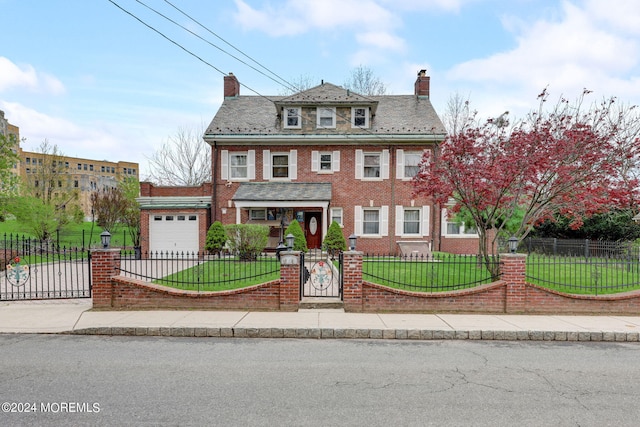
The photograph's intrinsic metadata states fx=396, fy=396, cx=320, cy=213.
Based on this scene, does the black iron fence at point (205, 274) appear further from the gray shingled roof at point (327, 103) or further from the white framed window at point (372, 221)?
the gray shingled roof at point (327, 103)

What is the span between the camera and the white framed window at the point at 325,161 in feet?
66.9

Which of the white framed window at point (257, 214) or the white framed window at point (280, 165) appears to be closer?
the white framed window at point (257, 214)

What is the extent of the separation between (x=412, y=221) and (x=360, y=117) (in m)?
6.09

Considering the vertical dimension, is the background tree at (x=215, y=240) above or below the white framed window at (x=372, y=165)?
below

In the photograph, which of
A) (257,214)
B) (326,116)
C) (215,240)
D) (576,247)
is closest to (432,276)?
(215,240)

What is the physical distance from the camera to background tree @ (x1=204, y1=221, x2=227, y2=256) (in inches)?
692

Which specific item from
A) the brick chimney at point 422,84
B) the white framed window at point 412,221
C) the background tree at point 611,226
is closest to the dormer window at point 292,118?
the white framed window at point 412,221

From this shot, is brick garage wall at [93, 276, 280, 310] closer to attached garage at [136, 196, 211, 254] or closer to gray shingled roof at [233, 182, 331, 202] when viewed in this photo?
gray shingled roof at [233, 182, 331, 202]

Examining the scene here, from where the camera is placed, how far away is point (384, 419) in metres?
4.03

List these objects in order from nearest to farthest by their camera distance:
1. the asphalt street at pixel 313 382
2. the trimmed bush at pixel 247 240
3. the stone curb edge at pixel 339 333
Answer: the asphalt street at pixel 313 382 → the stone curb edge at pixel 339 333 → the trimmed bush at pixel 247 240

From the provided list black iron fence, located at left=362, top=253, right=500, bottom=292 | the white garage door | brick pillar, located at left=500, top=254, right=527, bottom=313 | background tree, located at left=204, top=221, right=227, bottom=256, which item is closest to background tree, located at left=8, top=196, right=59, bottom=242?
the white garage door

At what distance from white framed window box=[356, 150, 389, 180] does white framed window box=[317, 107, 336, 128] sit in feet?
7.13

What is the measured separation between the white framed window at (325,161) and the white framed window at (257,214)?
3352 mm

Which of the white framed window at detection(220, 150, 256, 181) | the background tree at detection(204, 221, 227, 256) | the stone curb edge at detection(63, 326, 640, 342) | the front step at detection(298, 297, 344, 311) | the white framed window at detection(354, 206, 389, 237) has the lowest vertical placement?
the stone curb edge at detection(63, 326, 640, 342)
